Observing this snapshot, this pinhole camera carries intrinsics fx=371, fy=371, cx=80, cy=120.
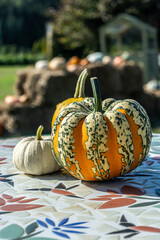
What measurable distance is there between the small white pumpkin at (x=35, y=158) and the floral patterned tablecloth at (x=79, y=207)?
0.12 ft

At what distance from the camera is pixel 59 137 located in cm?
165

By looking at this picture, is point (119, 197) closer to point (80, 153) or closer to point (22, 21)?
point (80, 153)

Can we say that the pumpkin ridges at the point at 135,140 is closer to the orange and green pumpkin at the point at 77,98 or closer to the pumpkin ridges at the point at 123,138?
the pumpkin ridges at the point at 123,138

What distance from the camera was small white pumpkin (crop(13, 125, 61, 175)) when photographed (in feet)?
5.90

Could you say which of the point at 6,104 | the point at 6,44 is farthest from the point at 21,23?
the point at 6,104

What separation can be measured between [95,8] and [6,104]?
1198 cm

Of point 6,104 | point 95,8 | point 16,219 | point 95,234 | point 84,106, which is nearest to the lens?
point 95,234

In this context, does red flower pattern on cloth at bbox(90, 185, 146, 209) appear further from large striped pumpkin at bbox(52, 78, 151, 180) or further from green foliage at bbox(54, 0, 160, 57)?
green foliage at bbox(54, 0, 160, 57)

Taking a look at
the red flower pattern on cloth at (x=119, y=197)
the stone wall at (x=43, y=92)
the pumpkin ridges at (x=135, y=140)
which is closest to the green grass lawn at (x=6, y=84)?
the stone wall at (x=43, y=92)

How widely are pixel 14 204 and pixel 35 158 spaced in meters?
0.41

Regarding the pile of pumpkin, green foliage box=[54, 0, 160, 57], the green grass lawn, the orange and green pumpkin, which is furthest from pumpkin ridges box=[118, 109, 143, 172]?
green foliage box=[54, 0, 160, 57]

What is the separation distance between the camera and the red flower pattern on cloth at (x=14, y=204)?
4.51 feet

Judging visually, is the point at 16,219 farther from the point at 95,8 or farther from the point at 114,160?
the point at 95,8

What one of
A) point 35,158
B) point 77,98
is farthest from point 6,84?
point 35,158
